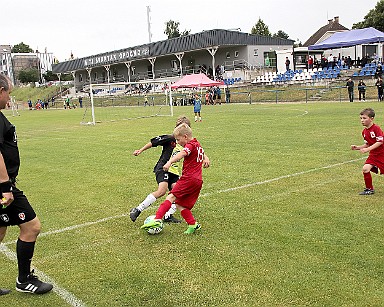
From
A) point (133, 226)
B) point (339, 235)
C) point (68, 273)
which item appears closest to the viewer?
point (68, 273)

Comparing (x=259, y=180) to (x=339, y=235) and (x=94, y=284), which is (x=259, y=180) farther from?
(x=94, y=284)

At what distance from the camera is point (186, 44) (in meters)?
58.9

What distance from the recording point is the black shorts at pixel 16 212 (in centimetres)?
411

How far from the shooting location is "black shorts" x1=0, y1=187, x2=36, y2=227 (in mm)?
4105

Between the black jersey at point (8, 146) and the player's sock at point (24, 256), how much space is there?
71 centimetres

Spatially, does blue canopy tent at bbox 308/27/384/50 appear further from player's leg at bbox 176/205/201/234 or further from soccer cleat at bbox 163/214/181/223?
player's leg at bbox 176/205/201/234

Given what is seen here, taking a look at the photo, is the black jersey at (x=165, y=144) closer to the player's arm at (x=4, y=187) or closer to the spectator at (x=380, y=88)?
the player's arm at (x=4, y=187)

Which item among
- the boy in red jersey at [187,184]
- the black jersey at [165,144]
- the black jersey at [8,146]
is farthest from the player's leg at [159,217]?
the black jersey at [8,146]

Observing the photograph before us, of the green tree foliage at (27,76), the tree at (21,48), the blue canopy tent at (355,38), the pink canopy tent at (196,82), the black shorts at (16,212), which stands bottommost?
the black shorts at (16,212)

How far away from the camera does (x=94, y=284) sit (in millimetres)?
4398

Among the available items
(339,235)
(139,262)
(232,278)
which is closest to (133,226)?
(139,262)

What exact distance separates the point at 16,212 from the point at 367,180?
5.50m

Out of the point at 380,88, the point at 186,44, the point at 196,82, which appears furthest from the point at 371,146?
the point at 186,44

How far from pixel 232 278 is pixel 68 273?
1.77 meters
